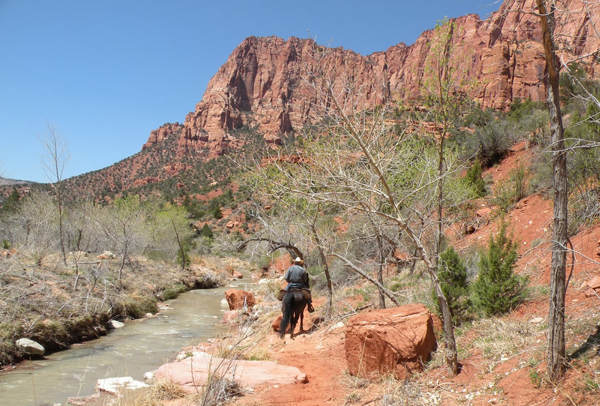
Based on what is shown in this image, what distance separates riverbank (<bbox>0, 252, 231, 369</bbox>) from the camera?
402 inches

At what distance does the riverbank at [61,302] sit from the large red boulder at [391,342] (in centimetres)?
821

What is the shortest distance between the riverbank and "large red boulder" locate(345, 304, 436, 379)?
8212mm

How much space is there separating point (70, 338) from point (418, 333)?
404 inches

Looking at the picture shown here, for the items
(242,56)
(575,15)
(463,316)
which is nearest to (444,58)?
(575,15)

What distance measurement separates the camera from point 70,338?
11.3 meters

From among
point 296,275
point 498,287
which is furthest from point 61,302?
point 498,287

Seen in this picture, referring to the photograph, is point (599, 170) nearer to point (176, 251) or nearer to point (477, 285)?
point (477, 285)

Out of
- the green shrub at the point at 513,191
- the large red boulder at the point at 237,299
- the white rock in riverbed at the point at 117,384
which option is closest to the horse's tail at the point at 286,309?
the white rock in riverbed at the point at 117,384

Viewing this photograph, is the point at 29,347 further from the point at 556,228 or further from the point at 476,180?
the point at 476,180

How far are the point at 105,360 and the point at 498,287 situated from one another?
9.12m

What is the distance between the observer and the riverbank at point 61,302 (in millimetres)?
10211

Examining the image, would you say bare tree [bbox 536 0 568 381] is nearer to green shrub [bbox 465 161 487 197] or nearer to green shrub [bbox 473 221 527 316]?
green shrub [bbox 473 221 527 316]

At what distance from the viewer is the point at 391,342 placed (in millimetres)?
5375

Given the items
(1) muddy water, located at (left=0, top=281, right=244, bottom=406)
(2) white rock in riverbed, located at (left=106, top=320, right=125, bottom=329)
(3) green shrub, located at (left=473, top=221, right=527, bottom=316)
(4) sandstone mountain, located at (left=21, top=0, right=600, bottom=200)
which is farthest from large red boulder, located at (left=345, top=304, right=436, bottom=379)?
(2) white rock in riverbed, located at (left=106, top=320, right=125, bottom=329)
